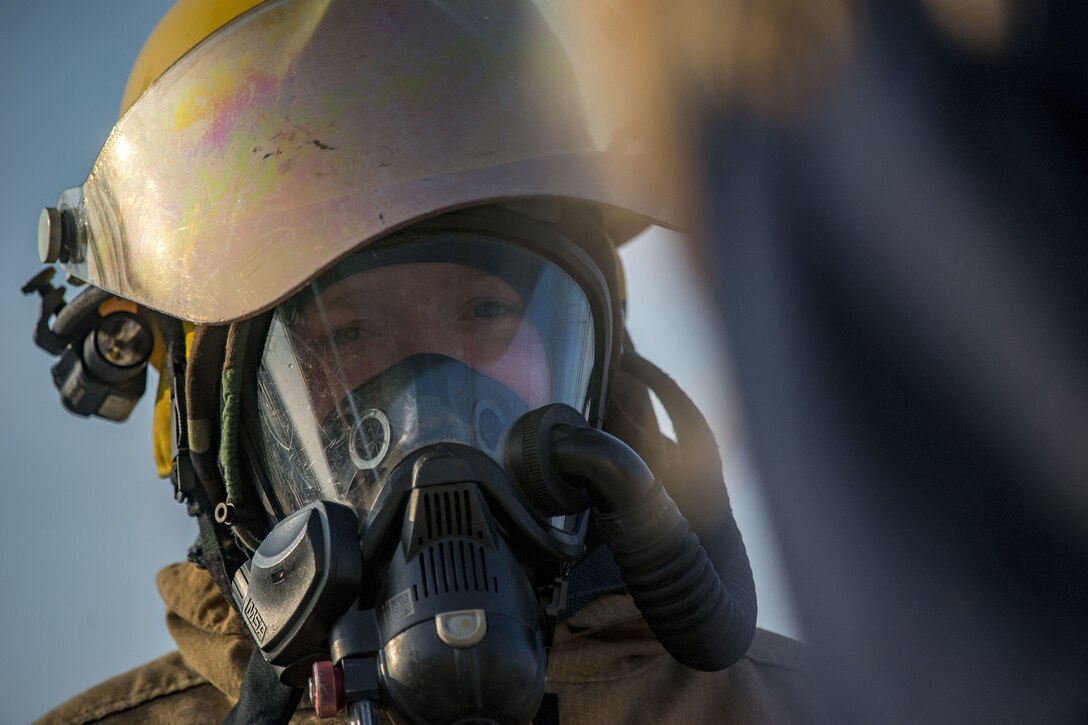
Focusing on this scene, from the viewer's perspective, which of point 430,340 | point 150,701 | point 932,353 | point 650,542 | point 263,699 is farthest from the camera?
point 150,701

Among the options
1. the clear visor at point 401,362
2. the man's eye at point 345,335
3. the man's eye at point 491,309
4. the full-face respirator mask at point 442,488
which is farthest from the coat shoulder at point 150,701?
the man's eye at point 491,309

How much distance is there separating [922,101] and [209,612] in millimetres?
1830

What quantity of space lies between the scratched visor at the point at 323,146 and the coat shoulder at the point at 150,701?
96cm

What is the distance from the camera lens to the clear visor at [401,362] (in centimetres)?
203

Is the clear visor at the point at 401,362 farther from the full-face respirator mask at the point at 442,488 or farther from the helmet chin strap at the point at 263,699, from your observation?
the helmet chin strap at the point at 263,699

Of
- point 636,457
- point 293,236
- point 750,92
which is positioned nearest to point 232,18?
point 293,236

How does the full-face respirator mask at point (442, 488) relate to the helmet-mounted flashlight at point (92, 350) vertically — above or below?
below

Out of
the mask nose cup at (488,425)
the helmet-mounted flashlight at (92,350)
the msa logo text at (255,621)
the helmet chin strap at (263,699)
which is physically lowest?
the helmet chin strap at (263,699)

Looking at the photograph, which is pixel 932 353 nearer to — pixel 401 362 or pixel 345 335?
pixel 401 362

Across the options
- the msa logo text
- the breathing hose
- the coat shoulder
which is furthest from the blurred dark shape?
the coat shoulder

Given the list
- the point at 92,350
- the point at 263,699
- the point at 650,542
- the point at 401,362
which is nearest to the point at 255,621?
the point at 263,699

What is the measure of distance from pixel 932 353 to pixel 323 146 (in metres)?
1.02

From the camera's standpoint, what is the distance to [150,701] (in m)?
2.85

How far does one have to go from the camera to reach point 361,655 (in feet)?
5.88
